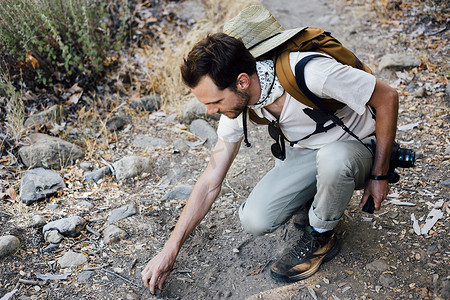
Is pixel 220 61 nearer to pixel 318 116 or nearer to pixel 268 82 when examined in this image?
pixel 268 82

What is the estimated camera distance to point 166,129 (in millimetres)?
4629

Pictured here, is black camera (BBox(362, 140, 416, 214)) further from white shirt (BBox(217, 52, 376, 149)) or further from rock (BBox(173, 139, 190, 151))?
rock (BBox(173, 139, 190, 151))

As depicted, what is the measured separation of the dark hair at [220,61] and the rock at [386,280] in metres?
1.46

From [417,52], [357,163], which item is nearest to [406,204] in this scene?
[357,163]

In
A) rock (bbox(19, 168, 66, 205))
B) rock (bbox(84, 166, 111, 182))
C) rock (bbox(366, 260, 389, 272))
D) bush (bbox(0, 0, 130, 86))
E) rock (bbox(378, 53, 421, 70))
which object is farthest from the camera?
rock (bbox(378, 53, 421, 70))

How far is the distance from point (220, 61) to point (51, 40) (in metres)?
3.50

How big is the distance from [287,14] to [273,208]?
206 inches

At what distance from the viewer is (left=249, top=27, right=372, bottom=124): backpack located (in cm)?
221

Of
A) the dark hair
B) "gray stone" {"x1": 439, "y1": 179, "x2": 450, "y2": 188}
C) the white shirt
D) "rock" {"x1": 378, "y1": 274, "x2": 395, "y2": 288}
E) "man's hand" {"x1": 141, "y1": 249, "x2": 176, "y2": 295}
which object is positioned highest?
the dark hair

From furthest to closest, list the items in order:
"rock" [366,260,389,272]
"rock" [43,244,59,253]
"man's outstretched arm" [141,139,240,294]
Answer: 1. "rock" [43,244,59,253]
2. "rock" [366,260,389,272]
3. "man's outstretched arm" [141,139,240,294]

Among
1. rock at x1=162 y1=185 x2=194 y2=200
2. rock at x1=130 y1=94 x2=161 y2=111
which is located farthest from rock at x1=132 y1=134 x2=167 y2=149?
rock at x1=162 y1=185 x2=194 y2=200

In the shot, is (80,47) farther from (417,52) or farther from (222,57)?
(417,52)

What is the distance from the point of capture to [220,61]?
221 cm

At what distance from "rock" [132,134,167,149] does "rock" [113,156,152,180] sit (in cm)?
38
